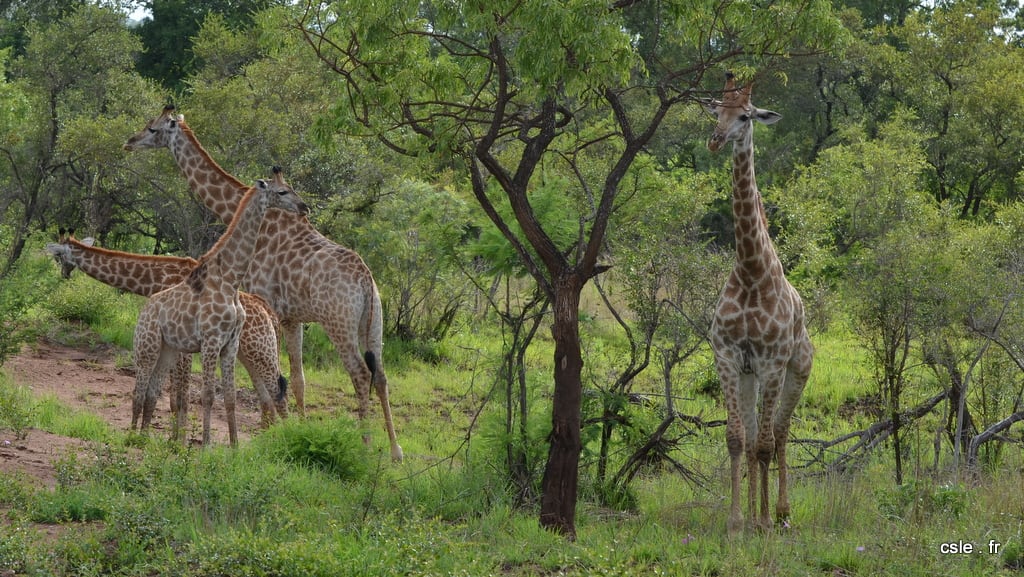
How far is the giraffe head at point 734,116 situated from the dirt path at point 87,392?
5.36m

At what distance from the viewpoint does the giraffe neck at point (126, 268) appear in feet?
36.2

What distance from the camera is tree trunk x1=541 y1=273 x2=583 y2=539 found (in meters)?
7.90

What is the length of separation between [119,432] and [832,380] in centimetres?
886

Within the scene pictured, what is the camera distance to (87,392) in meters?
12.1

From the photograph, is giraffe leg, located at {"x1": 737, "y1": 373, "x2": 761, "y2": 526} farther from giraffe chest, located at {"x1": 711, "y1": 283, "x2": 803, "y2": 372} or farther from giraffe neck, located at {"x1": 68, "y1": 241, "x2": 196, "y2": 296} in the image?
giraffe neck, located at {"x1": 68, "y1": 241, "x2": 196, "y2": 296}

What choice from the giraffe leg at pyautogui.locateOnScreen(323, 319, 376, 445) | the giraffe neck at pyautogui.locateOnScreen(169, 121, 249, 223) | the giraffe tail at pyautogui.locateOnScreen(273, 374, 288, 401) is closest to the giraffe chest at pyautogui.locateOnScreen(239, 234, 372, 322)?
the giraffe leg at pyautogui.locateOnScreen(323, 319, 376, 445)

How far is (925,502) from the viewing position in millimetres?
8148

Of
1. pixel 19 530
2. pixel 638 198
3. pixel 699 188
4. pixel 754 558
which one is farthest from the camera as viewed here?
pixel 699 188

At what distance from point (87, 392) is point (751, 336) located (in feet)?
24.5

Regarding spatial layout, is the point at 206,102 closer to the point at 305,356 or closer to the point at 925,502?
the point at 305,356

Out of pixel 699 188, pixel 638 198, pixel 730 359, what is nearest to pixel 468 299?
pixel 699 188

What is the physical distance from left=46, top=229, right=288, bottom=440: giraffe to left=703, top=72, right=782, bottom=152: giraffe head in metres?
4.85

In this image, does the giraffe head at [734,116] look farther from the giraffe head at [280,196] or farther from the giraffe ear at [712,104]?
the giraffe head at [280,196]

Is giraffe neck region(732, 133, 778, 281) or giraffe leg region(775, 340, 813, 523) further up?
giraffe neck region(732, 133, 778, 281)
